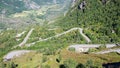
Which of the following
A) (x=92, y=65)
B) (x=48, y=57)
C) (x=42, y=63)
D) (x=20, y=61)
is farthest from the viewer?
(x=20, y=61)

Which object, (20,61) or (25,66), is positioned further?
(20,61)

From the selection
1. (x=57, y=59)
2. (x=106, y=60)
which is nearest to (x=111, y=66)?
(x=106, y=60)

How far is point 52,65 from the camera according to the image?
10612 centimetres

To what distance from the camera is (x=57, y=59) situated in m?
110

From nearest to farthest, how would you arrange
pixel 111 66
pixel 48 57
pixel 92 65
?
1. pixel 92 65
2. pixel 111 66
3. pixel 48 57

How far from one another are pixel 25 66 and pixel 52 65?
13.9 m

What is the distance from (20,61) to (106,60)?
126 feet

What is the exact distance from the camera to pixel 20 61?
12712cm

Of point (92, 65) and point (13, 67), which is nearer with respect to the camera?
point (92, 65)

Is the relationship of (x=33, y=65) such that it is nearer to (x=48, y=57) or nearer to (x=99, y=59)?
(x=48, y=57)

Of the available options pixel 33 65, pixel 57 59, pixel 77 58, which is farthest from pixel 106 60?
pixel 33 65

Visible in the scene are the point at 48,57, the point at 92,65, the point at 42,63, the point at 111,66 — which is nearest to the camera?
the point at 92,65

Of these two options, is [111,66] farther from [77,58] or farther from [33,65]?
[33,65]

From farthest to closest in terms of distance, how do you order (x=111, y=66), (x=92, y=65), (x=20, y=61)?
(x=20, y=61)
(x=111, y=66)
(x=92, y=65)
